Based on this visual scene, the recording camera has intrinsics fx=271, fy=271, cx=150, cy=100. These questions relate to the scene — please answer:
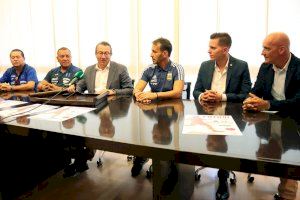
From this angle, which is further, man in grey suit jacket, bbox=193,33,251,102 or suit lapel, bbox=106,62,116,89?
suit lapel, bbox=106,62,116,89

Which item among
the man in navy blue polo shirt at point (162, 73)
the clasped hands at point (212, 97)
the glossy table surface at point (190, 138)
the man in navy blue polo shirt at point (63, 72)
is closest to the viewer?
the glossy table surface at point (190, 138)

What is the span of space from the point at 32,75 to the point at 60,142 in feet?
7.69

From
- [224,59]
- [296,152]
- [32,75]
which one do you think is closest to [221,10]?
[224,59]

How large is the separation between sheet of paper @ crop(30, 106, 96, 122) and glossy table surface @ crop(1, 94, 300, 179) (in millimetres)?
66

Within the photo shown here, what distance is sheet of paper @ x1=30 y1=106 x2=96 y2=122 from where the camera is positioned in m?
1.52

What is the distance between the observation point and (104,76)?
2889 millimetres

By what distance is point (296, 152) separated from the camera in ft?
3.09

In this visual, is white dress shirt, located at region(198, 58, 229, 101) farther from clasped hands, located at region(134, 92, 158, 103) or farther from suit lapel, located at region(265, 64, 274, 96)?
clasped hands, located at region(134, 92, 158, 103)

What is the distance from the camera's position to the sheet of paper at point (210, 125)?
1.20 m

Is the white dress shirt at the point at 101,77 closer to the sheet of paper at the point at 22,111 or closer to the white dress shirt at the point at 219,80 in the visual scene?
the sheet of paper at the point at 22,111

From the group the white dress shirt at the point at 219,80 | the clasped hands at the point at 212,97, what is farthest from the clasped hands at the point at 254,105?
the white dress shirt at the point at 219,80

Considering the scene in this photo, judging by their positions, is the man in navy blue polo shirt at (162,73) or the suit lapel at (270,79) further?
the man in navy blue polo shirt at (162,73)

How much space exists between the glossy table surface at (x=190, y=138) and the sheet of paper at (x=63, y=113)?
0.07 m

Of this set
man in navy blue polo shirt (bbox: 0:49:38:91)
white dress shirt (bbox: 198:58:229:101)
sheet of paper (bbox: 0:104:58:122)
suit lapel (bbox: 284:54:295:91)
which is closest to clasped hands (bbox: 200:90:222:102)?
white dress shirt (bbox: 198:58:229:101)
